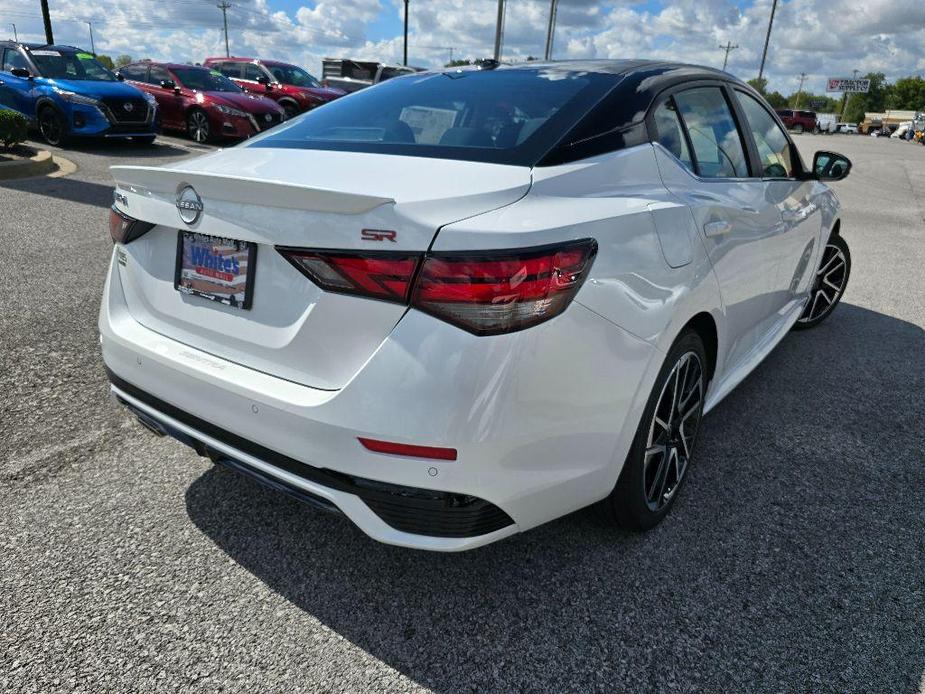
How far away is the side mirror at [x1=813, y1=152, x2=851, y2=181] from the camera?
4.29 meters

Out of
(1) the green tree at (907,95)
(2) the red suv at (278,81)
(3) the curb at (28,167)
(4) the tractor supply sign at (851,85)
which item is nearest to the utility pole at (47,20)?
(2) the red suv at (278,81)

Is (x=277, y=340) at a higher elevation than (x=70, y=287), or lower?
higher

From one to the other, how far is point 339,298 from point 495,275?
413 millimetres

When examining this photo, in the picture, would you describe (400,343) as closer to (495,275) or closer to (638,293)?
(495,275)

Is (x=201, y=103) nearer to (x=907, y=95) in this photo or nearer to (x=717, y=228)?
(x=717, y=228)

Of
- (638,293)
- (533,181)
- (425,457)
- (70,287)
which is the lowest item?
(70,287)

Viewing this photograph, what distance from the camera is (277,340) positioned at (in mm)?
2039

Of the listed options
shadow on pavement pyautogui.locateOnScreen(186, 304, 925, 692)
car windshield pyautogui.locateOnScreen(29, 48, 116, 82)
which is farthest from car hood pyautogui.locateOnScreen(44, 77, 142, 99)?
shadow on pavement pyautogui.locateOnScreen(186, 304, 925, 692)

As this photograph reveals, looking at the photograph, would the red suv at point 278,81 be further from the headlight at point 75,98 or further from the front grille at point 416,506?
the front grille at point 416,506

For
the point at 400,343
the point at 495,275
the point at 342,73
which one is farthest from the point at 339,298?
the point at 342,73

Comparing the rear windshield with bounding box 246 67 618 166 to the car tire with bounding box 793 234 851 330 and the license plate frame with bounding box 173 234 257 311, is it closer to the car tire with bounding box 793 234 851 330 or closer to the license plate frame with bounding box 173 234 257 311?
the license plate frame with bounding box 173 234 257 311

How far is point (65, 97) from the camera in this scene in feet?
39.3

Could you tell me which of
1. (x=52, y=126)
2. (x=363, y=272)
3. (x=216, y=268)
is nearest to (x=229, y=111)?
(x=52, y=126)

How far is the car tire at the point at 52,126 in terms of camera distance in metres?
12.1
